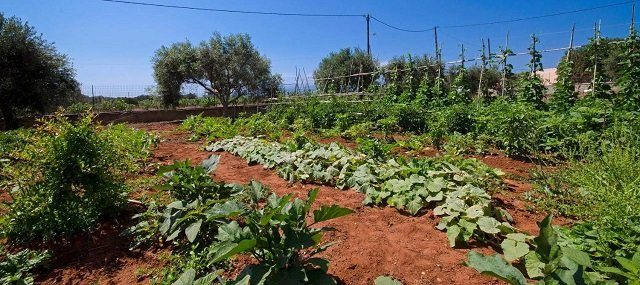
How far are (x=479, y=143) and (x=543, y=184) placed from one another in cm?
297

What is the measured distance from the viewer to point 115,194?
3340mm

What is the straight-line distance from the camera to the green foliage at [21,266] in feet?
7.55

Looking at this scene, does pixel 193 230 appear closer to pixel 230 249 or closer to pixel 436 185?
pixel 230 249

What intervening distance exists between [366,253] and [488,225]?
0.94 metres

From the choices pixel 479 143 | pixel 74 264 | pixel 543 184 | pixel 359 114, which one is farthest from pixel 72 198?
pixel 359 114

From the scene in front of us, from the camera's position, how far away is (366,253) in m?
2.49

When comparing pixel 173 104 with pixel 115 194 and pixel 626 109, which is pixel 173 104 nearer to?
pixel 115 194

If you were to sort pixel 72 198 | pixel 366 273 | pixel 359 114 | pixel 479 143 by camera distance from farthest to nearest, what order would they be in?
pixel 359 114 → pixel 479 143 → pixel 72 198 → pixel 366 273

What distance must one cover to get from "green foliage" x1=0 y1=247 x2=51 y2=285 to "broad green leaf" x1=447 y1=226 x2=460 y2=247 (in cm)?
293

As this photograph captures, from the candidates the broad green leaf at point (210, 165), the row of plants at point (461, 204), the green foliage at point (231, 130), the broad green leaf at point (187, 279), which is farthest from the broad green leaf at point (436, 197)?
the green foliage at point (231, 130)

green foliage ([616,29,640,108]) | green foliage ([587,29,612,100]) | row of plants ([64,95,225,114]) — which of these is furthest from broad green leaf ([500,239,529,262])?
row of plants ([64,95,225,114])

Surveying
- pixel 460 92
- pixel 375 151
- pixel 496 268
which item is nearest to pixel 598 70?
pixel 460 92

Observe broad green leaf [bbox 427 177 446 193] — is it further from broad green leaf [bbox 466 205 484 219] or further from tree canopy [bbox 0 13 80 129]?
tree canopy [bbox 0 13 80 129]

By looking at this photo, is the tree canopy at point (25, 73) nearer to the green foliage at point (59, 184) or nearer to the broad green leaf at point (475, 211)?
the green foliage at point (59, 184)
